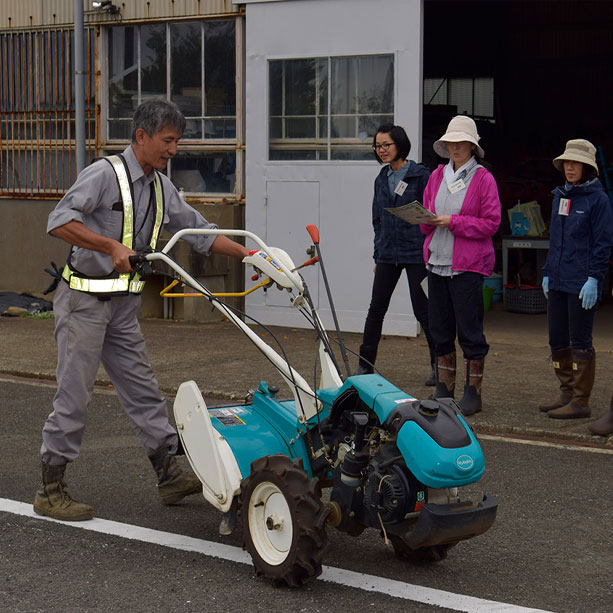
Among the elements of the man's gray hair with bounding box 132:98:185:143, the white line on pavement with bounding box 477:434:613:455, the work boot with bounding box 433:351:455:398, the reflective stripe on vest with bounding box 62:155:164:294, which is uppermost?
the man's gray hair with bounding box 132:98:185:143

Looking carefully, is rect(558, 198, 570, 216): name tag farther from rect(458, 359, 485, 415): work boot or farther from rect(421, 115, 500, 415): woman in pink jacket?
rect(458, 359, 485, 415): work boot

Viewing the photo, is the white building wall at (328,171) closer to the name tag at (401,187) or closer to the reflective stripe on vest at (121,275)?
the name tag at (401,187)

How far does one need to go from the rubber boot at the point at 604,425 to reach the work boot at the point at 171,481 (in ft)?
9.39

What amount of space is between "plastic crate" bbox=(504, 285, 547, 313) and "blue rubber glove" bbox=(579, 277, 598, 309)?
6.13 m

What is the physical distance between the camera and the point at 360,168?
11.7 meters

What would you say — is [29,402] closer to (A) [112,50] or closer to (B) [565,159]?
(B) [565,159]

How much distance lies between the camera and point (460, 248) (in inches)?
300

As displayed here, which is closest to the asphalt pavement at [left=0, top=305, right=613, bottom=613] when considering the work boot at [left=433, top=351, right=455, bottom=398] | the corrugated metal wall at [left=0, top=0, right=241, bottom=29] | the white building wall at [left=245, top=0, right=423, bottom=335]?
the work boot at [left=433, top=351, right=455, bottom=398]

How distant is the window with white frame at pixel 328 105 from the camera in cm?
1159

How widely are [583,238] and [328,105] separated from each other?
4.90m

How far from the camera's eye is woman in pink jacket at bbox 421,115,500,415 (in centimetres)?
757

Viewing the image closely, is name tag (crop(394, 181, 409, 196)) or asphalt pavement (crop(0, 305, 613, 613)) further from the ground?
name tag (crop(394, 181, 409, 196))

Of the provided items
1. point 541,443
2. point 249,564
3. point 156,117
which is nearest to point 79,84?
point 541,443

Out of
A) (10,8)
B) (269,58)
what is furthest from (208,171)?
(10,8)
